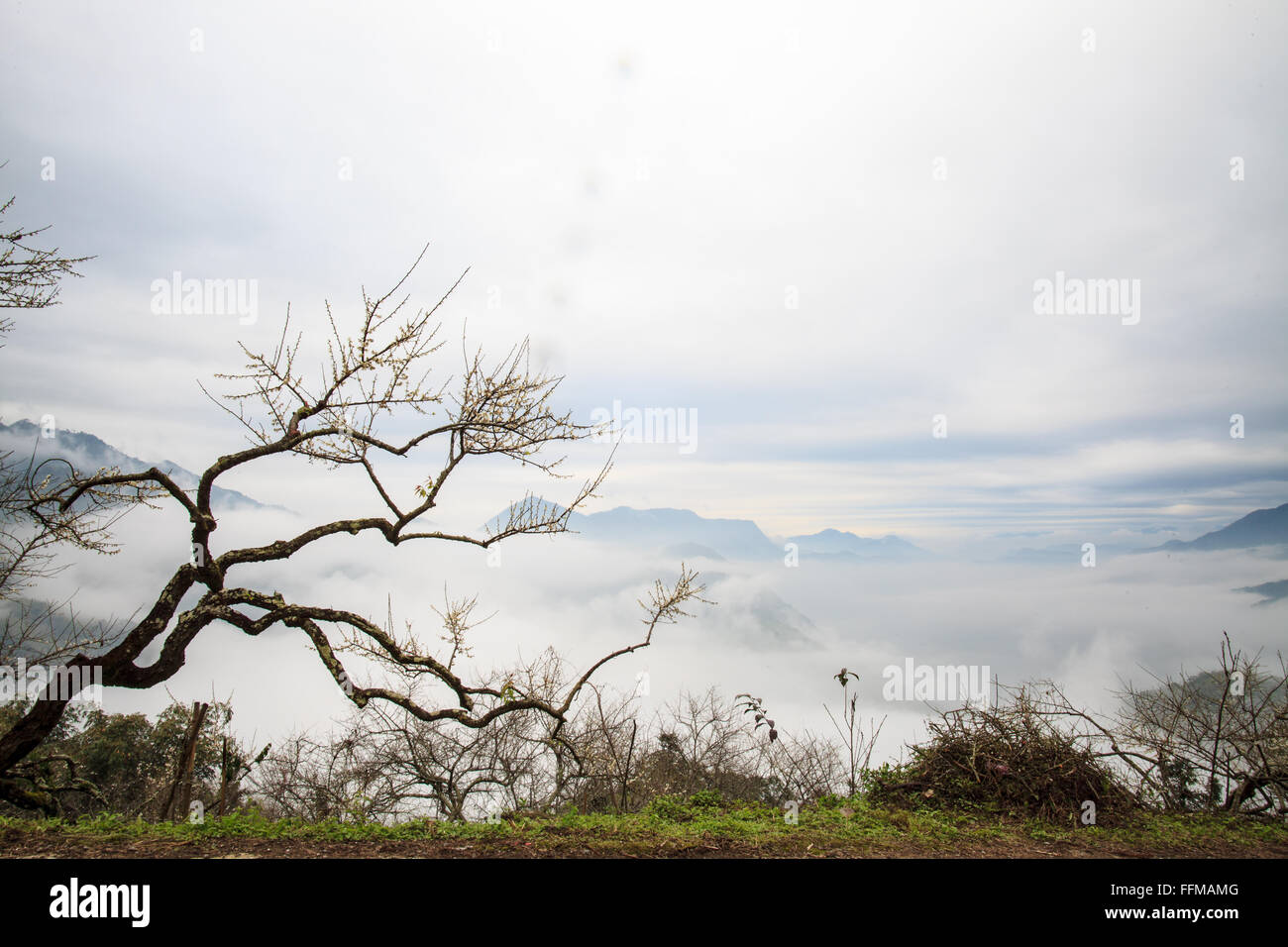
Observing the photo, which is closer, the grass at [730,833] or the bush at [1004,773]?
the grass at [730,833]

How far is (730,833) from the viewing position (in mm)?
6035

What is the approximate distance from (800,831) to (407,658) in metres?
4.93

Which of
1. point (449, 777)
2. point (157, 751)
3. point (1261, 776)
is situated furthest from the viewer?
point (157, 751)

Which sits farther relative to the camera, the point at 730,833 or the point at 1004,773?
the point at 1004,773

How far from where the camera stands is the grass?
18.1 feet

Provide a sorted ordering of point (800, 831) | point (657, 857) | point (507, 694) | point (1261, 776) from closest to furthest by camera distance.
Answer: point (657, 857) < point (800, 831) < point (1261, 776) < point (507, 694)

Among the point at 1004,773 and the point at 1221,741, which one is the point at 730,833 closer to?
the point at 1004,773

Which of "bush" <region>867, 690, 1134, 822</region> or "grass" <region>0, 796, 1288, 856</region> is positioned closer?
"grass" <region>0, 796, 1288, 856</region>

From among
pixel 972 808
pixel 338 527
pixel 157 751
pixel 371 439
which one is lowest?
pixel 157 751

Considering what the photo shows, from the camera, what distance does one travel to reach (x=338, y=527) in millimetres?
8375

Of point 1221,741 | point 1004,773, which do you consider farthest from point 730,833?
point 1221,741

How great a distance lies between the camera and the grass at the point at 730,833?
5.52 m

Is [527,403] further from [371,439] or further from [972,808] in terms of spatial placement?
[972,808]
